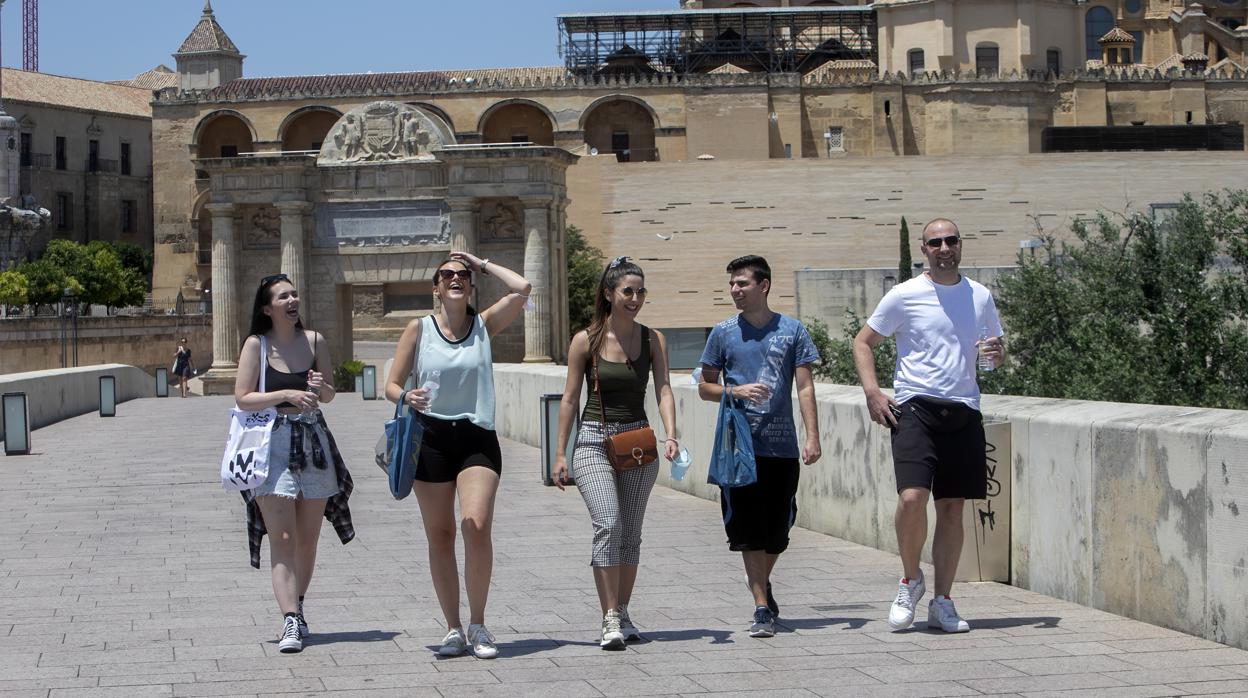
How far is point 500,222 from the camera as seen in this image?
29.2 m

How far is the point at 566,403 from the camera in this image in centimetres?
723

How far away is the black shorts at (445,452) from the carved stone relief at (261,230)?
2437cm

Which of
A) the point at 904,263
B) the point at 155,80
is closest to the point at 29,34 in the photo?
the point at 155,80

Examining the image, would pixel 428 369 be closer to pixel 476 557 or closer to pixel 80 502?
pixel 476 557

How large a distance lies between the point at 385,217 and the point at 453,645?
2340 centimetres

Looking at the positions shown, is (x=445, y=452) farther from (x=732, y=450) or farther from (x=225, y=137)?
A: (x=225, y=137)

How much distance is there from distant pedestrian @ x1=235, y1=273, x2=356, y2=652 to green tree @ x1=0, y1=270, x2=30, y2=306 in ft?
174

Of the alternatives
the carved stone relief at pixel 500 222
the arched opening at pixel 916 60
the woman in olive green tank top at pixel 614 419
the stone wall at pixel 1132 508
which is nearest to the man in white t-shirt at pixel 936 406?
the stone wall at pixel 1132 508

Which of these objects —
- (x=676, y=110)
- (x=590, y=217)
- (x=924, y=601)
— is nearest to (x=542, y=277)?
(x=924, y=601)

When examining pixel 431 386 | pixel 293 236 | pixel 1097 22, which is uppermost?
pixel 1097 22

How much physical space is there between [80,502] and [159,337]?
47153mm

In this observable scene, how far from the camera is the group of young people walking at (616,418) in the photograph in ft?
22.7

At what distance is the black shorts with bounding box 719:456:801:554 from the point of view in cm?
734

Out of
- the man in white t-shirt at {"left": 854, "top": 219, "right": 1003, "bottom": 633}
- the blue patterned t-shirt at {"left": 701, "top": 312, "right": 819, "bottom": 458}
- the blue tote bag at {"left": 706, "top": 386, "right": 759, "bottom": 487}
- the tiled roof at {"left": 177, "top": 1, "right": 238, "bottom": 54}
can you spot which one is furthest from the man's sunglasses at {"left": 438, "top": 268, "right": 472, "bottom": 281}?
the tiled roof at {"left": 177, "top": 1, "right": 238, "bottom": 54}
